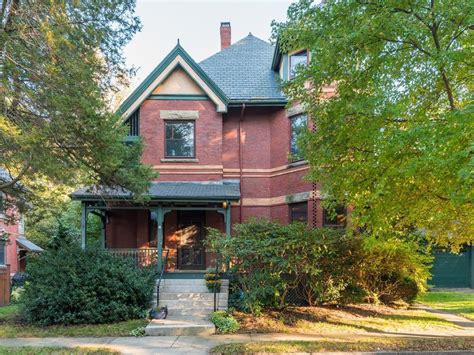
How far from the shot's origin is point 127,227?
14453 mm

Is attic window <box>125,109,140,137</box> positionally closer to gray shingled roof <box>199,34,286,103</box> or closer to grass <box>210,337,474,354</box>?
gray shingled roof <box>199,34,286,103</box>

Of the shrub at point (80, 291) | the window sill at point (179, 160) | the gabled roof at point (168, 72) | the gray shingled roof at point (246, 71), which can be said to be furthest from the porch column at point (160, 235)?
the gray shingled roof at point (246, 71)

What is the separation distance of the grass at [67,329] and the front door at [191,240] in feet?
14.5

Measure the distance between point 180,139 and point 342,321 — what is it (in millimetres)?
8700

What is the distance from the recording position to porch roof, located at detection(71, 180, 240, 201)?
38.2ft

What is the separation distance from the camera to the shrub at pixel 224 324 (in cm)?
847

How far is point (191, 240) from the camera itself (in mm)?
14195

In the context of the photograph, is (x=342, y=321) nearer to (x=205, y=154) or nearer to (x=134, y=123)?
(x=205, y=154)

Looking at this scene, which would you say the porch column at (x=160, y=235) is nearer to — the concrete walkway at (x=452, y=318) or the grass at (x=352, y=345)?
the grass at (x=352, y=345)

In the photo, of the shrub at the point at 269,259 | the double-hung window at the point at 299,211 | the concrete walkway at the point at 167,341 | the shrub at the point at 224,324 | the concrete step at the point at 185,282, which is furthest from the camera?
the double-hung window at the point at 299,211

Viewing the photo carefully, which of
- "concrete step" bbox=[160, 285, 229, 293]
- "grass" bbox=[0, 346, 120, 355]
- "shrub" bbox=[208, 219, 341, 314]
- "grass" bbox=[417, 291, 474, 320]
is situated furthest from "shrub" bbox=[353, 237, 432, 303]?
"grass" bbox=[0, 346, 120, 355]

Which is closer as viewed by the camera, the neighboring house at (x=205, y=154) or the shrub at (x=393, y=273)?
the shrub at (x=393, y=273)

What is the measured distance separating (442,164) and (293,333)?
196 inches

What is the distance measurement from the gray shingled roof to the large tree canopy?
6675 mm
